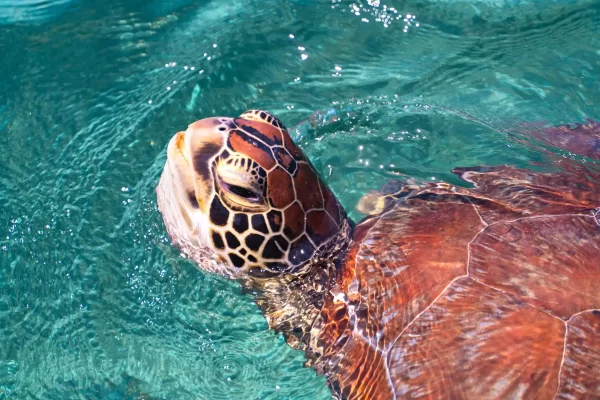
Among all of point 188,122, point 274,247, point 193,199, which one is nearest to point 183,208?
point 193,199

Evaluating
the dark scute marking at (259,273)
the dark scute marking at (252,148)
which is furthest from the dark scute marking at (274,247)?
the dark scute marking at (252,148)

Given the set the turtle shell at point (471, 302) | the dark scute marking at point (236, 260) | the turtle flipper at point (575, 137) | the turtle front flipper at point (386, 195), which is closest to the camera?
the turtle shell at point (471, 302)

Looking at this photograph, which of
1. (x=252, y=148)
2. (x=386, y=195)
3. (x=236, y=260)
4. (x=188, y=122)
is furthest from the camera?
(x=188, y=122)

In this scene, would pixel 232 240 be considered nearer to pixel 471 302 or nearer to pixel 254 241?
pixel 254 241

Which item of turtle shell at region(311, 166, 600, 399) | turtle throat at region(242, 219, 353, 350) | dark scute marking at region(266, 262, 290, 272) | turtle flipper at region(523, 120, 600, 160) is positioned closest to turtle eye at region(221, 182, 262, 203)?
dark scute marking at region(266, 262, 290, 272)

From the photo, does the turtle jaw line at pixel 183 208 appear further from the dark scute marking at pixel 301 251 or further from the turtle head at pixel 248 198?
the dark scute marking at pixel 301 251

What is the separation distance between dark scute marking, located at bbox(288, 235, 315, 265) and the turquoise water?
22.4 inches

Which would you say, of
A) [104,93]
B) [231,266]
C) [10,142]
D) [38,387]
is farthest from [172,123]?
[38,387]

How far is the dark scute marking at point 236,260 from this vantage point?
265cm

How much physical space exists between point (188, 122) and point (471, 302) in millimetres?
2462

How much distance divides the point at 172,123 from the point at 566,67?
2.95 m

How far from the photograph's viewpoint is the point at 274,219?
99.4 inches

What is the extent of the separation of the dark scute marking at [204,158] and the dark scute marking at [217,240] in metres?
0.27

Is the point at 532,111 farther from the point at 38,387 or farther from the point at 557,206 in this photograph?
the point at 38,387
